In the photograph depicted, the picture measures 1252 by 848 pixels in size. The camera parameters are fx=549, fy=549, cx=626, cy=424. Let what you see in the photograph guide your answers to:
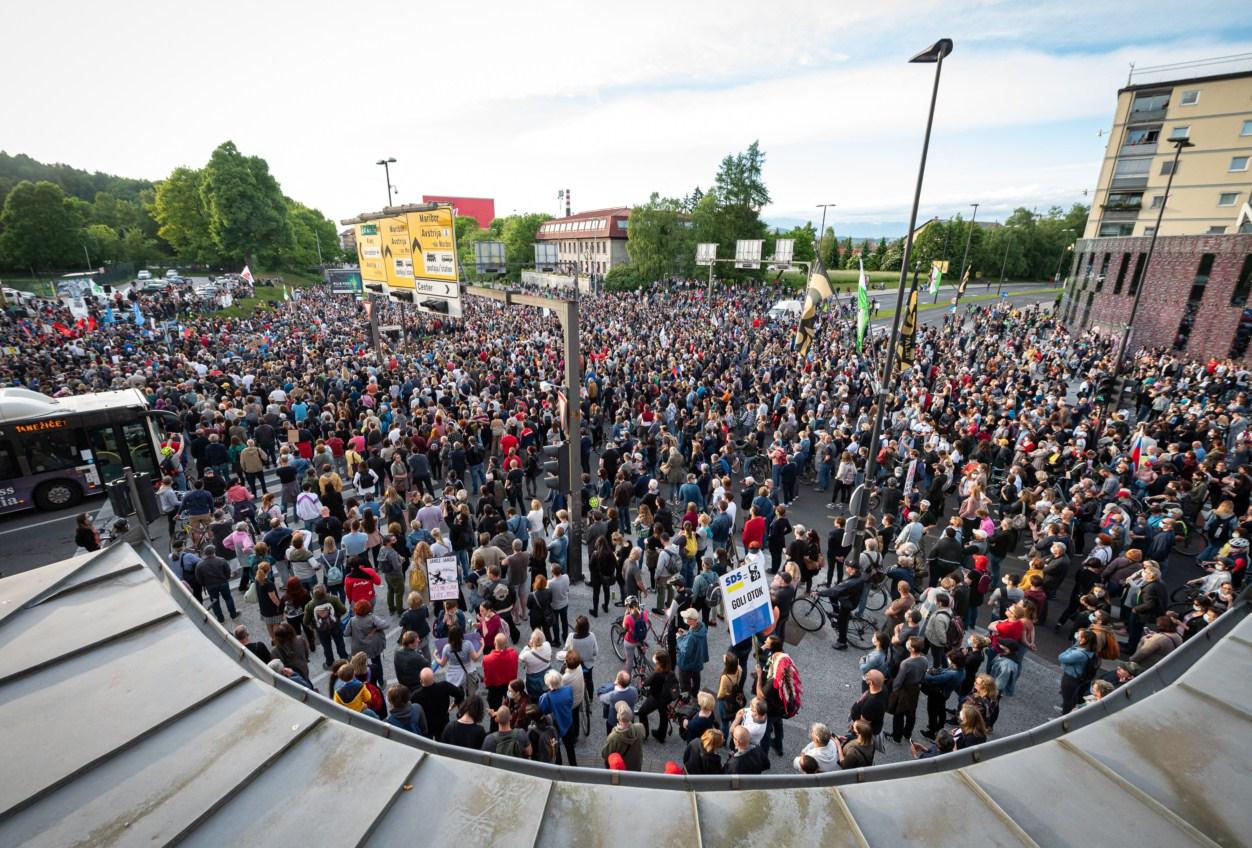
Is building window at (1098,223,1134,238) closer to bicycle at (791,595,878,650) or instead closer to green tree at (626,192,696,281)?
green tree at (626,192,696,281)

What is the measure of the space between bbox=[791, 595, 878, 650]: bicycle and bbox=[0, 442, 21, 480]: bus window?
1709cm

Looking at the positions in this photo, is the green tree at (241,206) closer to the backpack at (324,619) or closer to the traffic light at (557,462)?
the traffic light at (557,462)

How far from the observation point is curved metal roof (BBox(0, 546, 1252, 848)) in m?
3.14

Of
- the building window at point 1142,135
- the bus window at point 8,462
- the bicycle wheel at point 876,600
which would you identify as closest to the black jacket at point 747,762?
the bicycle wheel at point 876,600

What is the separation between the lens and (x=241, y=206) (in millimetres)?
60750

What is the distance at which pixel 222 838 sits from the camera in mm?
3023

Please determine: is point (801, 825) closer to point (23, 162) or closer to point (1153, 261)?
point (1153, 261)

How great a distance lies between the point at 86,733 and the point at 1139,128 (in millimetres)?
62668

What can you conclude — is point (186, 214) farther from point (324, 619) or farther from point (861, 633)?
point (861, 633)

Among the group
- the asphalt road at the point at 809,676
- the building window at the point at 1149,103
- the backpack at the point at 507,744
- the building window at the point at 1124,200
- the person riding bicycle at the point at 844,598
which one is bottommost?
the asphalt road at the point at 809,676

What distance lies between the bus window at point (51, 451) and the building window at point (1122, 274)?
52.2 m

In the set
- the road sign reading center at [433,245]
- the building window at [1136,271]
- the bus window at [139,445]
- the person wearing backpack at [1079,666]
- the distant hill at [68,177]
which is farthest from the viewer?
the distant hill at [68,177]

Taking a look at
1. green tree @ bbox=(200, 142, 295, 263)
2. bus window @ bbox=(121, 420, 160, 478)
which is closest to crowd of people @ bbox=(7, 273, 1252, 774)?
bus window @ bbox=(121, 420, 160, 478)

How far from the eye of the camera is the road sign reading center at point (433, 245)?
49.2 ft
